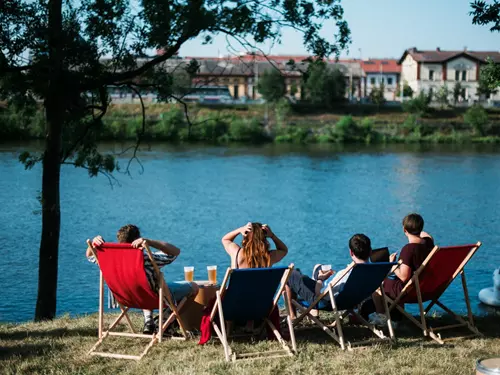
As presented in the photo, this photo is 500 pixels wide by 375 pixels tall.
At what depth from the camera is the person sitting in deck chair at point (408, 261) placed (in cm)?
577

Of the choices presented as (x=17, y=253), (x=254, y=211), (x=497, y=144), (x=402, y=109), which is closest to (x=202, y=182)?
(x=254, y=211)

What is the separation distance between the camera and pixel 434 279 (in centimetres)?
578

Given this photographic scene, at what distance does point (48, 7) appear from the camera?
7.24 m

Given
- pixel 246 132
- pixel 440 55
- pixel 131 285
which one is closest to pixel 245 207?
pixel 131 285

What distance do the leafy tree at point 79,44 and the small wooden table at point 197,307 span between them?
1.96 m

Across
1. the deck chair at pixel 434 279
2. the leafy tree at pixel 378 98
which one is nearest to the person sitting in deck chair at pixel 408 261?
the deck chair at pixel 434 279

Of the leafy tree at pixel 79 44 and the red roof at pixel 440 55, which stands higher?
the red roof at pixel 440 55

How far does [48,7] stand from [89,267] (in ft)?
22.6

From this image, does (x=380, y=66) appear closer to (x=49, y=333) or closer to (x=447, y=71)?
(x=447, y=71)

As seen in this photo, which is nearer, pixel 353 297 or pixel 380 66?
pixel 353 297

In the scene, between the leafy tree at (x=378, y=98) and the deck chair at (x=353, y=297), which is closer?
the deck chair at (x=353, y=297)

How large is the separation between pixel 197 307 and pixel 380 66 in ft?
291

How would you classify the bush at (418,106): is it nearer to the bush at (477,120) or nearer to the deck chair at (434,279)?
the bush at (477,120)

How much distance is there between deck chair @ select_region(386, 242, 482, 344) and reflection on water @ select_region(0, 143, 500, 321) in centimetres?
425
